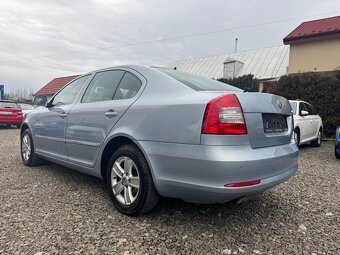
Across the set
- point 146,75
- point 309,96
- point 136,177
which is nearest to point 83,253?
point 136,177

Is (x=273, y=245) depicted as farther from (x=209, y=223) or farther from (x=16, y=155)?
(x=16, y=155)

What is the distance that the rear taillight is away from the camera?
2299 millimetres

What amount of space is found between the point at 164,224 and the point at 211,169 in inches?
33.8

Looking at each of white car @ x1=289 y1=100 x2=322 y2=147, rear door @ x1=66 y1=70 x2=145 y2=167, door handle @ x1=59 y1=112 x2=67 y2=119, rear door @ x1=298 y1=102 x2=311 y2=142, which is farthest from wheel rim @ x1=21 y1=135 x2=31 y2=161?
rear door @ x1=298 y1=102 x2=311 y2=142

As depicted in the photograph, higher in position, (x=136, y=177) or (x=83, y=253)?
(x=136, y=177)

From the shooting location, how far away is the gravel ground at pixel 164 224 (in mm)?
2359

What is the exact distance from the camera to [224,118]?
2314 mm

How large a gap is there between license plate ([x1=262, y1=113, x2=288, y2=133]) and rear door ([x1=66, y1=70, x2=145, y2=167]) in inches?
50.6

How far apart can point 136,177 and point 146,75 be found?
1.05 meters

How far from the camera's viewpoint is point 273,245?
243cm

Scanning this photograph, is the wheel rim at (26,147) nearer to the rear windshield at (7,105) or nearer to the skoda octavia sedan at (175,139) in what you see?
the skoda octavia sedan at (175,139)

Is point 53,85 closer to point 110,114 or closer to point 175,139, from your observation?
point 110,114

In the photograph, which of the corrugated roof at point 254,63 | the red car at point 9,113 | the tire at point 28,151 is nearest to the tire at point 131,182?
the tire at point 28,151

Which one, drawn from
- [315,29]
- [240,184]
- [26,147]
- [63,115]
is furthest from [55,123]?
[315,29]
